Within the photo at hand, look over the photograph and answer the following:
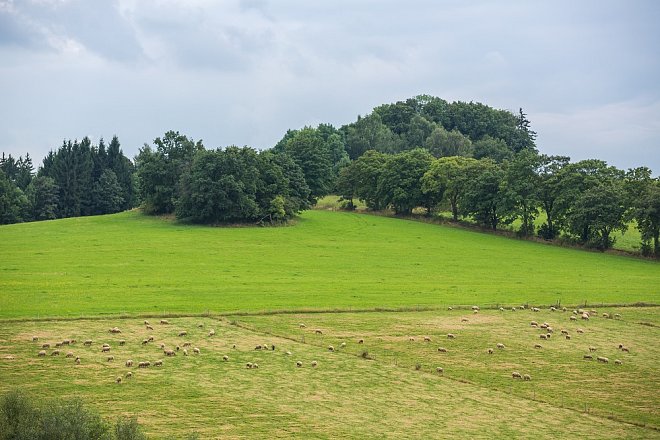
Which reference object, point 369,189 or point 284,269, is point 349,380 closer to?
point 284,269

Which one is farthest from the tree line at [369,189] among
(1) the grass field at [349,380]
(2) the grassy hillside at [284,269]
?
(1) the grass field at [349,380]

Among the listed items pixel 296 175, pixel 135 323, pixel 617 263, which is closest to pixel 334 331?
pixel 135 323

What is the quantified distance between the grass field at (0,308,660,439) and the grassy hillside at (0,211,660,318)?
9.16m

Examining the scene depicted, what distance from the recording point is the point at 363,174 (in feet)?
493

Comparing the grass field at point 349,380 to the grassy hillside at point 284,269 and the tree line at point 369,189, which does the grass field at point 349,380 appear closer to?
the grassy hillside at point 284,269

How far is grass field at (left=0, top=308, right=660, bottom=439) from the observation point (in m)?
34.8

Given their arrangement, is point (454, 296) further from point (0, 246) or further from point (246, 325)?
point (0, 246)

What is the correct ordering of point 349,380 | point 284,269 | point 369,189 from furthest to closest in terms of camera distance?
point 369,189 < point 284,269 < point 349,380

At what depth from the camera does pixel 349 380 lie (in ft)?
137

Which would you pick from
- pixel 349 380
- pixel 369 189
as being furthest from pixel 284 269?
pixel 369 189

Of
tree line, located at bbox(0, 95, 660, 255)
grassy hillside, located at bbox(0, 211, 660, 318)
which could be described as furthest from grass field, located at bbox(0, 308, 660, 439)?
tree line, located at bbox(0, 95, 660, 255)

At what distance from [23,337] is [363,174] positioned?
10708 cm

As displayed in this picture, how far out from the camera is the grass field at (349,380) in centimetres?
3481

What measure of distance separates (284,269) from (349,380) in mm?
44114
